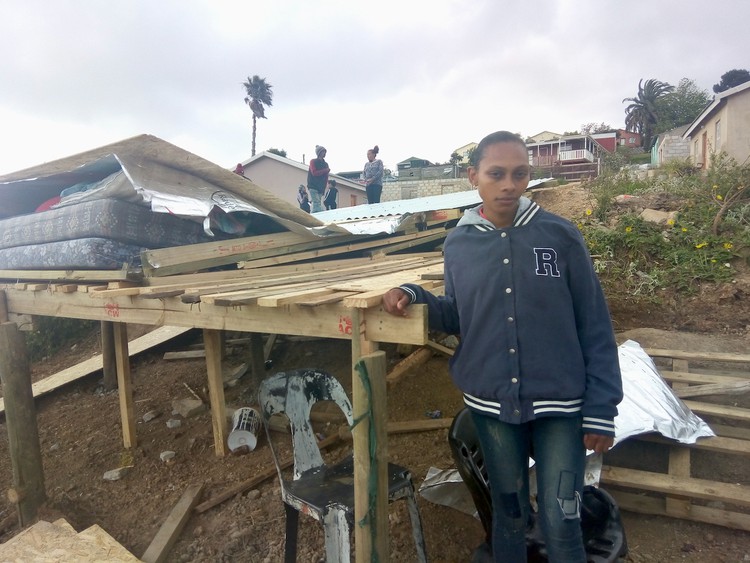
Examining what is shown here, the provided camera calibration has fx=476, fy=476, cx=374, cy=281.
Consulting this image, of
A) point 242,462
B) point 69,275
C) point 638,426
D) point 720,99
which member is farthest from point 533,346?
point 720,99

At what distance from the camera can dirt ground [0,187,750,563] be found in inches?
121

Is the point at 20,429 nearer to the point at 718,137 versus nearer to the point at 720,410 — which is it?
the point at 720,410

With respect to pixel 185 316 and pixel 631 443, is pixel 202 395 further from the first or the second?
pixel 631 443

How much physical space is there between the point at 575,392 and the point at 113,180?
3822 mm

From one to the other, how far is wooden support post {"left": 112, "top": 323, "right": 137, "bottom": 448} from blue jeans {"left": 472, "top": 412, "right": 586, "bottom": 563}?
13.4ft

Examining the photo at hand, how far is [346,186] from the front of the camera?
20.5 metres

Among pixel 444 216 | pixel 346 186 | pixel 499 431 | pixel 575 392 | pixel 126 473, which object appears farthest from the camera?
pixel 346 186

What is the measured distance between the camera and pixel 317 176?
10727mm

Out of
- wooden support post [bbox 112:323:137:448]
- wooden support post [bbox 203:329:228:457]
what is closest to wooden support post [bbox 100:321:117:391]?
wooden support post [bbox 112:323:137:448]

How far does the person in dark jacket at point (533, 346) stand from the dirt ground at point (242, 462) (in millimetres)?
1458

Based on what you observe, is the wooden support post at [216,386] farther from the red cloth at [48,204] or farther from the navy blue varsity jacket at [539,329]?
the navy blue varsity jacket at [539,329]

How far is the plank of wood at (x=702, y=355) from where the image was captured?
4328 millimetres

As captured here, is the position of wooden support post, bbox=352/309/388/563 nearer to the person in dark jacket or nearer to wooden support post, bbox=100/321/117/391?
the person in dark jacket

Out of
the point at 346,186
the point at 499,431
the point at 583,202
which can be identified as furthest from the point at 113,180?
the point at 346,186
